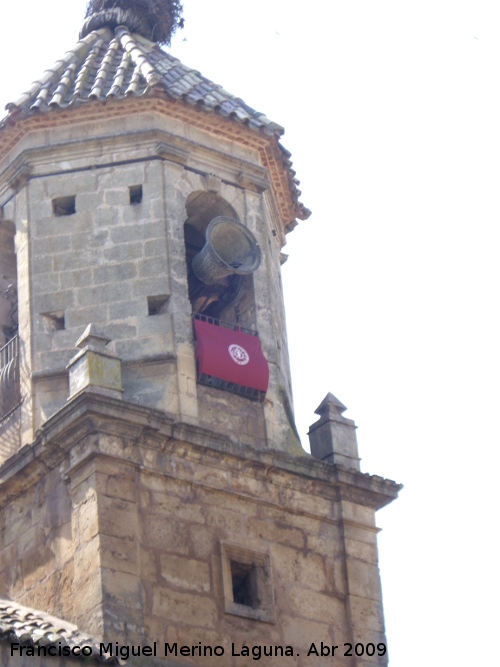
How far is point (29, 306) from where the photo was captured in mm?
25156

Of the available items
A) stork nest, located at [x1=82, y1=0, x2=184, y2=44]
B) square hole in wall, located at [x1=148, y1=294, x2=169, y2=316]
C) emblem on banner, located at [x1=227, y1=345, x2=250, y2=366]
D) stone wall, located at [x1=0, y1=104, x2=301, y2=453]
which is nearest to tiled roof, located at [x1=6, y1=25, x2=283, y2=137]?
stone wall, located at [x1=0, y1=104, x2=301, y2=453]

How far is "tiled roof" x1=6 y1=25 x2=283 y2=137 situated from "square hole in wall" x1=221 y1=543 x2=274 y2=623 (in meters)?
6.53

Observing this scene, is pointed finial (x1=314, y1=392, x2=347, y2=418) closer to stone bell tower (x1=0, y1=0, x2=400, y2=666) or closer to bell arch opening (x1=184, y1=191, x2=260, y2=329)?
stone bell tower (x1=0, y1=0, x2=400, y2=666)

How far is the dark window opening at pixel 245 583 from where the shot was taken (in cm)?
2342

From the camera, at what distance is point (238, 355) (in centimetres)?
2505

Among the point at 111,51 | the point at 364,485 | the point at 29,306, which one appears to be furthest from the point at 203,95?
the point at 364,485

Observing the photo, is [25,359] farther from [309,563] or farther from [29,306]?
[309,563]

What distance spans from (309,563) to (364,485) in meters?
1.37

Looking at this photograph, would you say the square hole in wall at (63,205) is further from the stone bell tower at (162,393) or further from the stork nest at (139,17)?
the stork nest at (139,17)

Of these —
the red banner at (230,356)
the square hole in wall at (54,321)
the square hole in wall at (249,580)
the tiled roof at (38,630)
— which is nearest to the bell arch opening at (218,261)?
the red banner at (230,356)

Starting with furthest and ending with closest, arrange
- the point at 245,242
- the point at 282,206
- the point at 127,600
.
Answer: the point at 282,206 < the point at 245,242 < the point at 127,600

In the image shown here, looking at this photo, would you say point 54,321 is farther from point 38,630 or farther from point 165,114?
point 38,630

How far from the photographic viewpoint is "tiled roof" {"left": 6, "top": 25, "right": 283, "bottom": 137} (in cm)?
2650

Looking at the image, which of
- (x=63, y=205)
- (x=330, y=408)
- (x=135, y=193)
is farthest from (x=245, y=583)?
(x=63, y=205)
